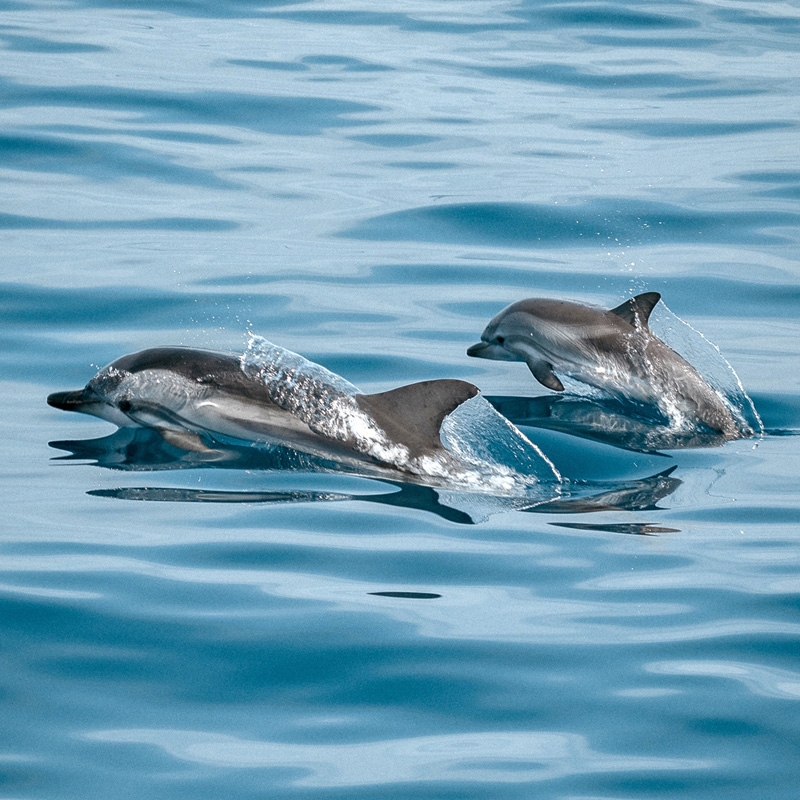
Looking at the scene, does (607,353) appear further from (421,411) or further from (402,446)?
(402,446)

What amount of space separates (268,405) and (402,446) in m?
0.76

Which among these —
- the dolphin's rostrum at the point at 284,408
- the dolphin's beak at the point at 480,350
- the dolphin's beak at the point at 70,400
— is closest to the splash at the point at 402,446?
the dolphin's rostrum at the point at 284,408

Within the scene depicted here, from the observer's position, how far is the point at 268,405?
298 inches

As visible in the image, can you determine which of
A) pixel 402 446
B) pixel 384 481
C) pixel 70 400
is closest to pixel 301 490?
pixel 384 481

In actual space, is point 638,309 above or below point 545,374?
above

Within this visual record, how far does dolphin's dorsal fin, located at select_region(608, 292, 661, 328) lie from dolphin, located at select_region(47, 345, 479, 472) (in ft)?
7.43

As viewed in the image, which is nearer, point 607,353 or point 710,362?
point 607,353

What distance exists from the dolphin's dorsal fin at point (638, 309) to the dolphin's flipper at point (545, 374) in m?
0.56

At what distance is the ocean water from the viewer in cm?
457

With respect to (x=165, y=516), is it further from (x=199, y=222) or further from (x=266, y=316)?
(x=199, y=222)

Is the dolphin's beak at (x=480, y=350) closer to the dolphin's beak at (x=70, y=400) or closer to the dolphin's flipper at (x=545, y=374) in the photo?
the dolphin's flipper at (x=545, y=374)

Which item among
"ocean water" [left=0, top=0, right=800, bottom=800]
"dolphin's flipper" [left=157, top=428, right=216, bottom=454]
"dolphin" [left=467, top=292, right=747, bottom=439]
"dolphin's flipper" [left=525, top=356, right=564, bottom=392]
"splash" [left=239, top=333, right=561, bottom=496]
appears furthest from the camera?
"dolphin's flipper" [left=525, top=356, right=564, bottom=392]

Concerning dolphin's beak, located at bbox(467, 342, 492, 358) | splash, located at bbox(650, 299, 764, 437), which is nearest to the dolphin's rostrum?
splash, located at bbox(650, 299, 764, 437)

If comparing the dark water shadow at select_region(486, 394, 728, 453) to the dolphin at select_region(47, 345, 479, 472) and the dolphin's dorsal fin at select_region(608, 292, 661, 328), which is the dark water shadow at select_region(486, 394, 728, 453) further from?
the dolphin at select_region(47, 345, 479, 472)
